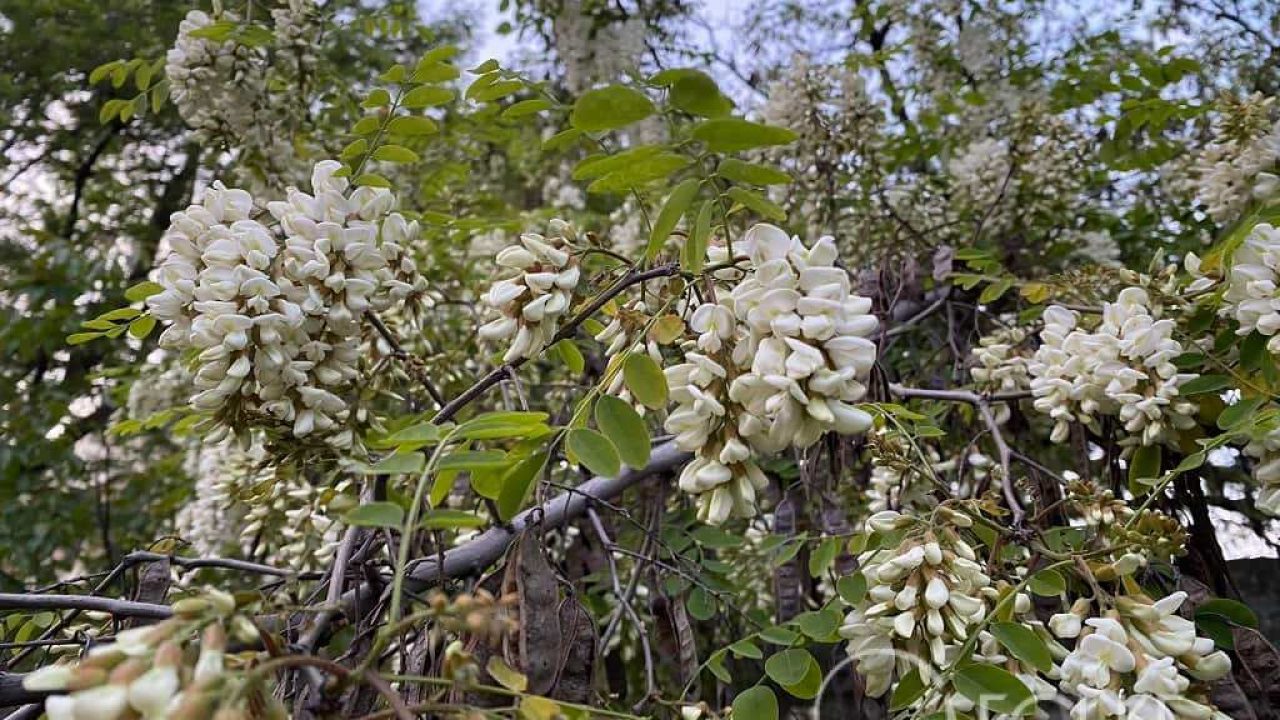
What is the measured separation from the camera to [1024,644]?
0.85m

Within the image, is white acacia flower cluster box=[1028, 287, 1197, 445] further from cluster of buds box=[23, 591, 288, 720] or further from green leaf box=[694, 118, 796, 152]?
cluster of buds box=[23, 591, 288, 720]

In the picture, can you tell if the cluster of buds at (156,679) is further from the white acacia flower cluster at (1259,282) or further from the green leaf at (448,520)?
the white acacia flower cluster at (1259,282)

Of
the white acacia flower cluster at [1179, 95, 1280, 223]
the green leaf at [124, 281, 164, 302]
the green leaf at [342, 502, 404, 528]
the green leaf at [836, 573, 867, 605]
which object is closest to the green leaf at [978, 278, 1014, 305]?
the white acacia flower cluster at [1179, 95, 1280, 223]

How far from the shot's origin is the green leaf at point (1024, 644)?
0.84 meters

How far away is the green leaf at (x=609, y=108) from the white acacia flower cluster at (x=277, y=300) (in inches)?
15.8

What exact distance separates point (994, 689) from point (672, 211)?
1.91 feet

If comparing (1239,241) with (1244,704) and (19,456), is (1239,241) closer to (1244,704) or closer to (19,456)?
(1244,704)

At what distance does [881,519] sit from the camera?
0.98 m

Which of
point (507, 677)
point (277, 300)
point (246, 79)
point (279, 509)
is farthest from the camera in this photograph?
point (246, 79)

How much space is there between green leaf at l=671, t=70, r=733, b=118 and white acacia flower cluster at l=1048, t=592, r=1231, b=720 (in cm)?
66

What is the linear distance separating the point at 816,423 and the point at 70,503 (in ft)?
13.5

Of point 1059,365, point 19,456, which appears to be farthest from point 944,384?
point 19,456

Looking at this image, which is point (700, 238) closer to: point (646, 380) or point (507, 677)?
point (646, 380)

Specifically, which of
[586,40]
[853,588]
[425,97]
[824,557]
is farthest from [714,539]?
[586,40]
